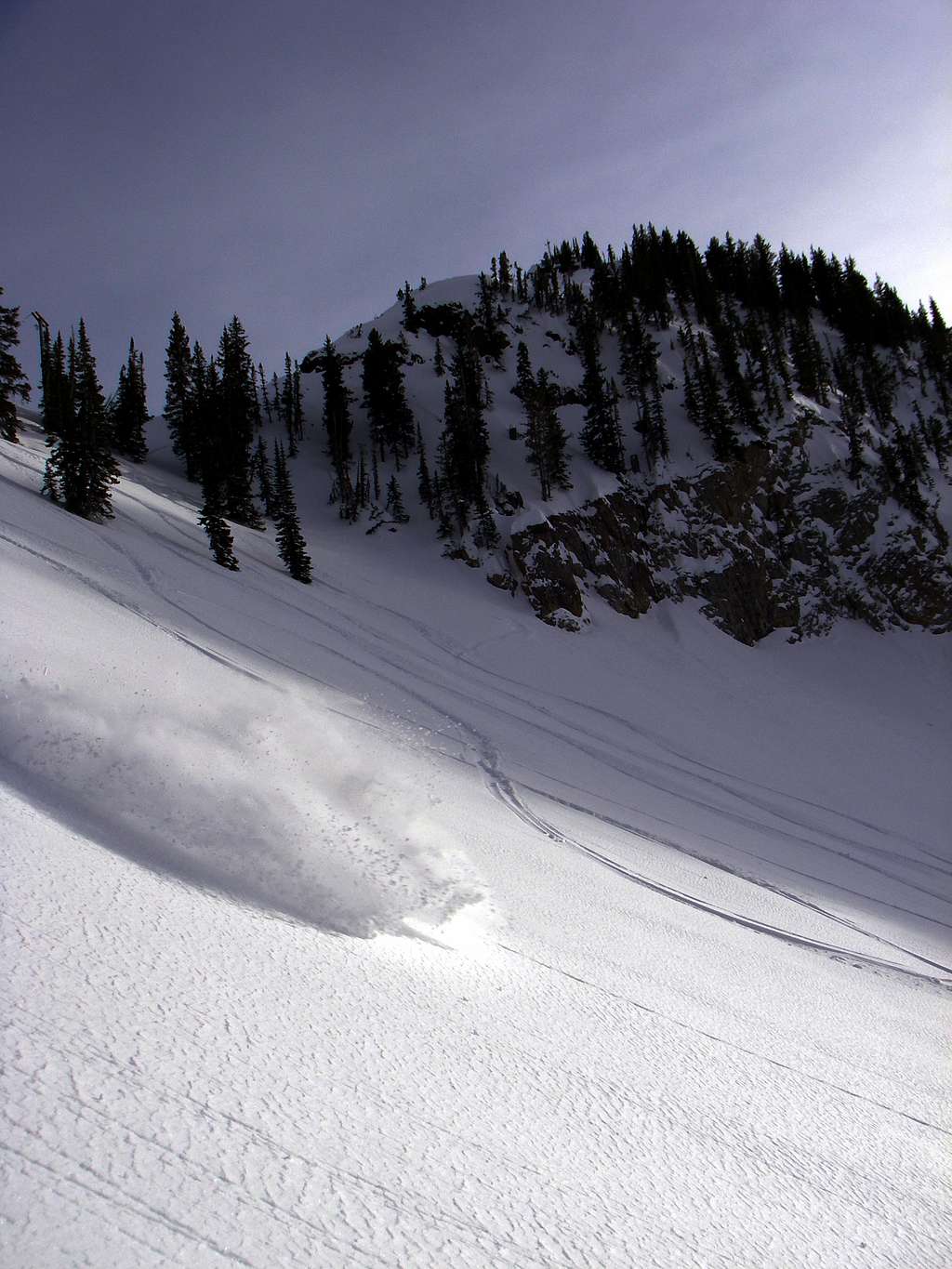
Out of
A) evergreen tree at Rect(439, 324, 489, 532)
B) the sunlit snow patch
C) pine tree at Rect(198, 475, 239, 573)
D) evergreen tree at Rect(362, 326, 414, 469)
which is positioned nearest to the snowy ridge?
evergreen tree at Rect(439, 324, 489, 532)

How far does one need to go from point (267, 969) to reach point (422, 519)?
2024 inches

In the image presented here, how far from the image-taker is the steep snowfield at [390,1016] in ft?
6.41

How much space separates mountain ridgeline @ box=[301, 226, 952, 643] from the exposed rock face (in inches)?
5.9

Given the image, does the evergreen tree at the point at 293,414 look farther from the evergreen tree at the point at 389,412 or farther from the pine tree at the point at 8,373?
the pine tree at the point at 8,373

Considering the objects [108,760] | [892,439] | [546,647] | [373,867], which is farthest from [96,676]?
[892,439]

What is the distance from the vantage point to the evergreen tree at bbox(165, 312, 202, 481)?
5716cm

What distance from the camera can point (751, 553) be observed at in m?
47.9

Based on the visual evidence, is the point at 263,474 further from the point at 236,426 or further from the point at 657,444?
the point at 657,444

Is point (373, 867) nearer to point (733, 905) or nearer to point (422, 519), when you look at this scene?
point (733, 905)

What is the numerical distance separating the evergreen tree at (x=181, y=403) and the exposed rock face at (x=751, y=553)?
1214 inches

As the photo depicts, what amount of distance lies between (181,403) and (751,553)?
170 feet

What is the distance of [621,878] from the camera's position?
9922 mm

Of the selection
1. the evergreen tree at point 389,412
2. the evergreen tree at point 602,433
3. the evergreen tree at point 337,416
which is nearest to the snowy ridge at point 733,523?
the evergreen tree at point 602,433

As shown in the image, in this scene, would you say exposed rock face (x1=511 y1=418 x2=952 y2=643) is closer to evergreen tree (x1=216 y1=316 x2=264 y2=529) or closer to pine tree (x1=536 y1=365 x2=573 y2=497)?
pine tree (x1=536 y1=365 x2=573 y2=497)
